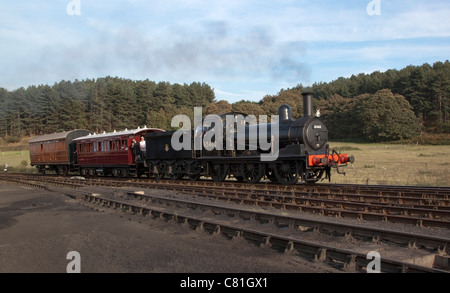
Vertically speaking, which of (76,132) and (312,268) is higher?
(76,132)

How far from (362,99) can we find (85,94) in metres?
49.8

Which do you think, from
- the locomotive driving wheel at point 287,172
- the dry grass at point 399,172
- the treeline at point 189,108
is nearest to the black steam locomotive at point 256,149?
the locomotive driving wheel at point 287,172

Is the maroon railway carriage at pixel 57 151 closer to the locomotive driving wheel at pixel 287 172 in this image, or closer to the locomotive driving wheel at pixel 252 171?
the locomotive driving wheel at pixel 252 171

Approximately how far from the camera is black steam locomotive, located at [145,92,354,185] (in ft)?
51.1

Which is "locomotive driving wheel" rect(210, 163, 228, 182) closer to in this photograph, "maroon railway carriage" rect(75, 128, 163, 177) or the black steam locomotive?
the black steam locomotive

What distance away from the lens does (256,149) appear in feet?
56.0

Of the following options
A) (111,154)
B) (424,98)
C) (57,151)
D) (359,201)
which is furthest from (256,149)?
(424,98)

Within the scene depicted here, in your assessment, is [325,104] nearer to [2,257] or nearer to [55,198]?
[55,198]

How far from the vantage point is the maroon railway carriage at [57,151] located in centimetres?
3141
